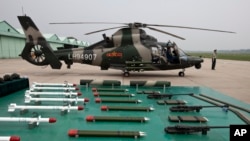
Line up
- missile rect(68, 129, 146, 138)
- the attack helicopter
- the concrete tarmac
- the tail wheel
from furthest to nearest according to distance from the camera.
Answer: the tail wheel, the attack helicopter, the concrete tarmac, missile rect(68, 129, 146, 138)

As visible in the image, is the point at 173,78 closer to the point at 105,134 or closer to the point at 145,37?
the point at 145,37

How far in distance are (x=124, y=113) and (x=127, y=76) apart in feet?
28.9

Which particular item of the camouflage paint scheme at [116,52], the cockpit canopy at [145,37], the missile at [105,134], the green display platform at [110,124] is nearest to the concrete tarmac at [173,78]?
the camouflage paint scheme at [116,52]

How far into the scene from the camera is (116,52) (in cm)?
1412

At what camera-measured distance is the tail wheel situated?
14.5 meters

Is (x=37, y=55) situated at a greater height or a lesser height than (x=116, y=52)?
lesser

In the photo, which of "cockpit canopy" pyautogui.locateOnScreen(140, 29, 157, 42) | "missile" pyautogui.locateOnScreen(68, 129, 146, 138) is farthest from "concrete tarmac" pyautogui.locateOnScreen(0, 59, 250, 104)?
"missile" pyautogui.locateOnScreen(68, 129, 146, 138)

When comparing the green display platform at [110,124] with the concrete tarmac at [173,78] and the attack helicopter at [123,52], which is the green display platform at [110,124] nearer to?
the concrete tarmac at [173,78]

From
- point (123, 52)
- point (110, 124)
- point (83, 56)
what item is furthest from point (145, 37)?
point (110, 124)

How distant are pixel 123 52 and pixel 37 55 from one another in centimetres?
558

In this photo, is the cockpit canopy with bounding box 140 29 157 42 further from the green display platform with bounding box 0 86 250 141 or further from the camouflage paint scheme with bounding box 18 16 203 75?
the green display platform with bounding box 0 86 250 141

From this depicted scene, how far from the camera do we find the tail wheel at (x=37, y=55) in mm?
14469

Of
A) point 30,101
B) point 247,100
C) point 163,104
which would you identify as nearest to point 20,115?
point 30,101

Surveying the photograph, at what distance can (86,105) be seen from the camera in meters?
6.21
